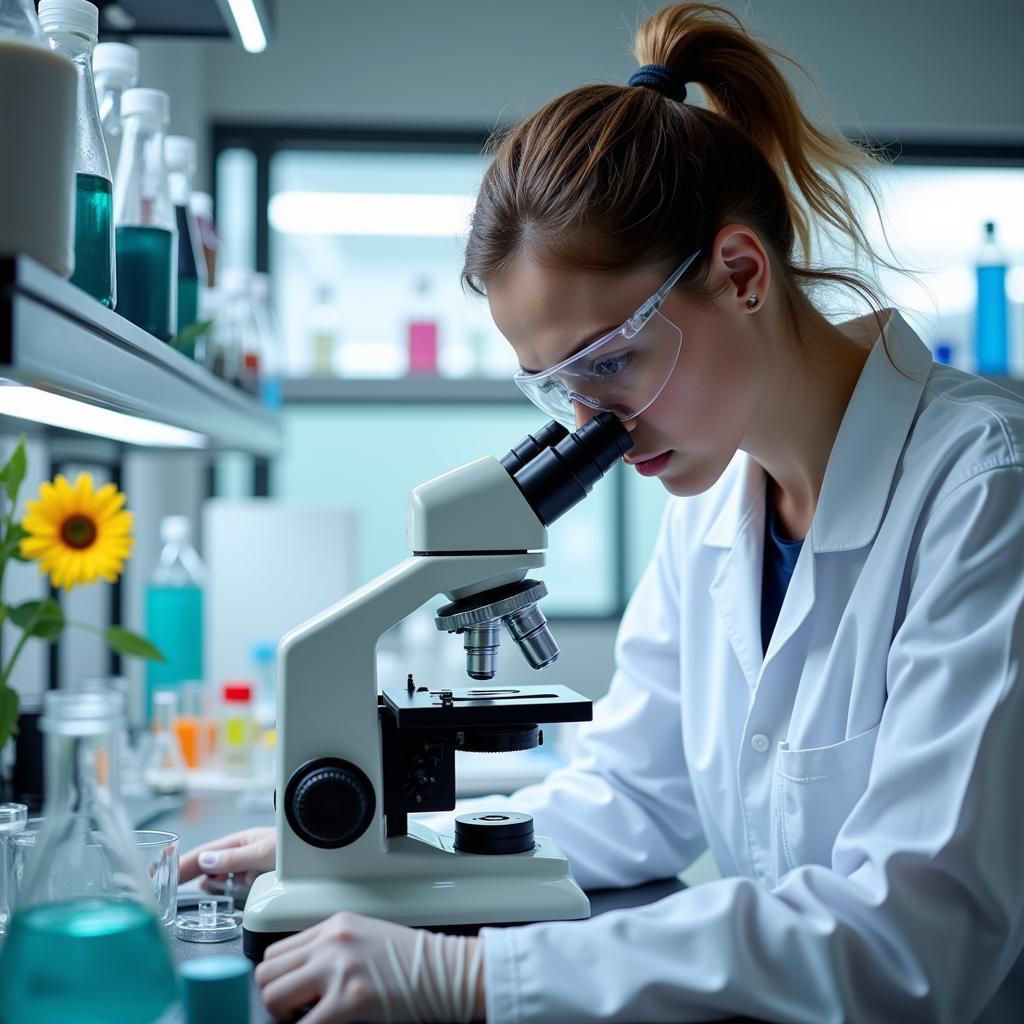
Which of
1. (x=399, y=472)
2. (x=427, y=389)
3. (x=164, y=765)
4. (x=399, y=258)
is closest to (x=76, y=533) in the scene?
(x=164, y=765)

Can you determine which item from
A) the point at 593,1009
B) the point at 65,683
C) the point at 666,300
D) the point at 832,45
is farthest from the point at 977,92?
the point at 593,1009

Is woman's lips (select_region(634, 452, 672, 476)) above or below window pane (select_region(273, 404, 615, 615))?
below

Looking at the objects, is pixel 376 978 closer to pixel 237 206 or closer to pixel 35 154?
pixel 35 154

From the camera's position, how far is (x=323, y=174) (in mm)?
3496

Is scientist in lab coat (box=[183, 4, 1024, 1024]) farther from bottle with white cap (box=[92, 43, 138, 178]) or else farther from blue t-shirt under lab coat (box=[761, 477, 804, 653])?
bottle with white cap (box=[92, 43, 138, 178])

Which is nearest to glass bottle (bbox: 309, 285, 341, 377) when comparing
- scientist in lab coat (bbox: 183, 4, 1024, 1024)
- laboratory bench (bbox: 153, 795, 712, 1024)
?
laboratory bench (bbox: 153, 795, 712, 1024)

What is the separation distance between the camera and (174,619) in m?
2.35

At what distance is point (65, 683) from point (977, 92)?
3132mm

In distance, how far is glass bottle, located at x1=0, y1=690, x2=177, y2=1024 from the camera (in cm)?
64

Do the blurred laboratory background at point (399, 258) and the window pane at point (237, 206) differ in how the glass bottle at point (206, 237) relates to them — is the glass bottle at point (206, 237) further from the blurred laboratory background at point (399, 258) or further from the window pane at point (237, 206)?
the window pane at point (237, 206)

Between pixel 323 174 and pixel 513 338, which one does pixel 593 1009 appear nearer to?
pixel 513 338

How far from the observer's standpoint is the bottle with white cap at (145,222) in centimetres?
128

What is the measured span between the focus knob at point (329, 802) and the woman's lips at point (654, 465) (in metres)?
0.46

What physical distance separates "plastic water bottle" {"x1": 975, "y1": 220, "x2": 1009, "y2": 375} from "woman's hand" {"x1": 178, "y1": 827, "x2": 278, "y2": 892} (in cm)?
258
